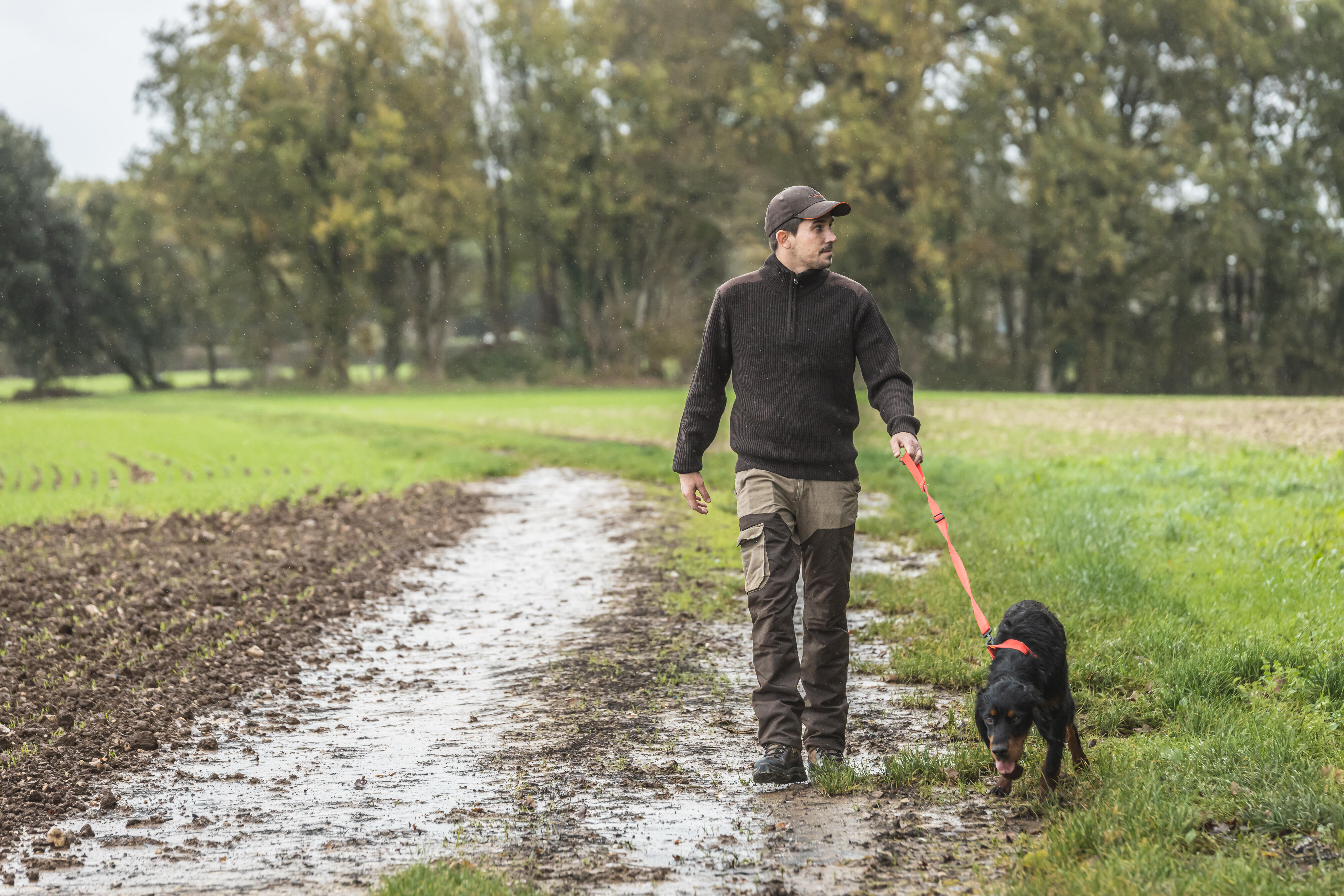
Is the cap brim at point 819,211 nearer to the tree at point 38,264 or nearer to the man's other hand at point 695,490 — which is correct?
the man's other hand at point 695,490

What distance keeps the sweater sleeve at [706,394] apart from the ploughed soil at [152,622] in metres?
2.65

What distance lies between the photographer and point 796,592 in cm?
535

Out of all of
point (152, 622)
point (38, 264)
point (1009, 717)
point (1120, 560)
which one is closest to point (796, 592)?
point (1009, 717)

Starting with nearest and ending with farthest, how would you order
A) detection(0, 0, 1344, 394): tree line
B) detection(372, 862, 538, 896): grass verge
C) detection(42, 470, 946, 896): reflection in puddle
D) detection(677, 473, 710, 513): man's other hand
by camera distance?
detection(372, 862, 538, 896): grass verge
detection(42, 470, 946, 896): reflection in puddle
detection(677, 473, 710, 513): man's other hand
detection(0, 0, 1344, 394): tree line

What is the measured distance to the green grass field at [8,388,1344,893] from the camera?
13.4ft

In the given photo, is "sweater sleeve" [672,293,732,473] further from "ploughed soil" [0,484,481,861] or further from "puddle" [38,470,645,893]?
"ploughed soil" [0,484,481,861]

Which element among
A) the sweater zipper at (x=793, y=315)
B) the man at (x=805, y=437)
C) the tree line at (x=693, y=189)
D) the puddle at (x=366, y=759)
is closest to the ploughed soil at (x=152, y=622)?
the puddle at (x=366, y=759)

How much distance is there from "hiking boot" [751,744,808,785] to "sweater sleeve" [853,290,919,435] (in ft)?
4.85

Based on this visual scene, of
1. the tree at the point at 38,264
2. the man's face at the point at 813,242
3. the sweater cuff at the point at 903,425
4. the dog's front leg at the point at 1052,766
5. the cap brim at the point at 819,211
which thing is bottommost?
the dog's front leg at the point at 1052,766

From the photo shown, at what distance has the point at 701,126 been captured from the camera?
5297 cm

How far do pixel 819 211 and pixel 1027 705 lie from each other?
7.49 feet

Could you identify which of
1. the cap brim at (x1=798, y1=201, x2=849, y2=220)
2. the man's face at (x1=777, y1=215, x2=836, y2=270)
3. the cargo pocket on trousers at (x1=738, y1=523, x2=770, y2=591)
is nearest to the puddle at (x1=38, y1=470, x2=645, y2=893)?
the cargo pocket on trousers at (x1=738, y1=523, x2=770, y2=591)

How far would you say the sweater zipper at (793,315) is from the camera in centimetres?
533

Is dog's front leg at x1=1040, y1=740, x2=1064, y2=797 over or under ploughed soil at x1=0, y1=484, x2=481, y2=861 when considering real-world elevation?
over
